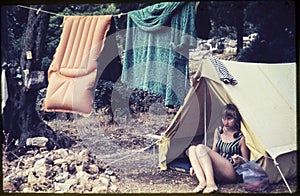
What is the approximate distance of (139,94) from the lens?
460 centimetres

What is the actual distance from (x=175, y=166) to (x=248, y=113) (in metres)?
0.76

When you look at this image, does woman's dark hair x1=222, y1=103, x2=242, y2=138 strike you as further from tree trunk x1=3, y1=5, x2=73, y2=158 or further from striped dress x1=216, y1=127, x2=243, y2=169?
tree trunk x1=3, y1=5, x2=73, y2=158

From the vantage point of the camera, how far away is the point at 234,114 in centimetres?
443

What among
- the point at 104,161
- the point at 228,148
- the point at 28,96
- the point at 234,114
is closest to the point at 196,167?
the point at 228,148

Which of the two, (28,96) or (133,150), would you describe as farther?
(28,96)

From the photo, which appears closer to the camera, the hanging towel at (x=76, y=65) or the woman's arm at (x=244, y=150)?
the woman's arm at (x=244, y=150)

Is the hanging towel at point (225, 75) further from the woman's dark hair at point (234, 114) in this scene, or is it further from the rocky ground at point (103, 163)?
the rocky ground at point (103, 163)

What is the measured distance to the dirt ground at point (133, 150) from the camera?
4.57m

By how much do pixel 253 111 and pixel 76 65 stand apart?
5.12 ft

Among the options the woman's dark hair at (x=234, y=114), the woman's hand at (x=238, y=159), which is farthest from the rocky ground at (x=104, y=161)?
the woman's dark hair at (x=234, y=114)

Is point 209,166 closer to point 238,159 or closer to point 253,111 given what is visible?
point 238,159

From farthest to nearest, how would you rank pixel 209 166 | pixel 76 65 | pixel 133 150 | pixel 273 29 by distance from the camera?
1. pixel 76 65
2. pixel 133 150
3. pixel 209 166
4. pixel 273 29

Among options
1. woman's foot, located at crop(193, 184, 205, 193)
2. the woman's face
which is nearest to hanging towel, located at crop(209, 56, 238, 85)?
the woman's face

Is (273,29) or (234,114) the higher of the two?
(273,29)
